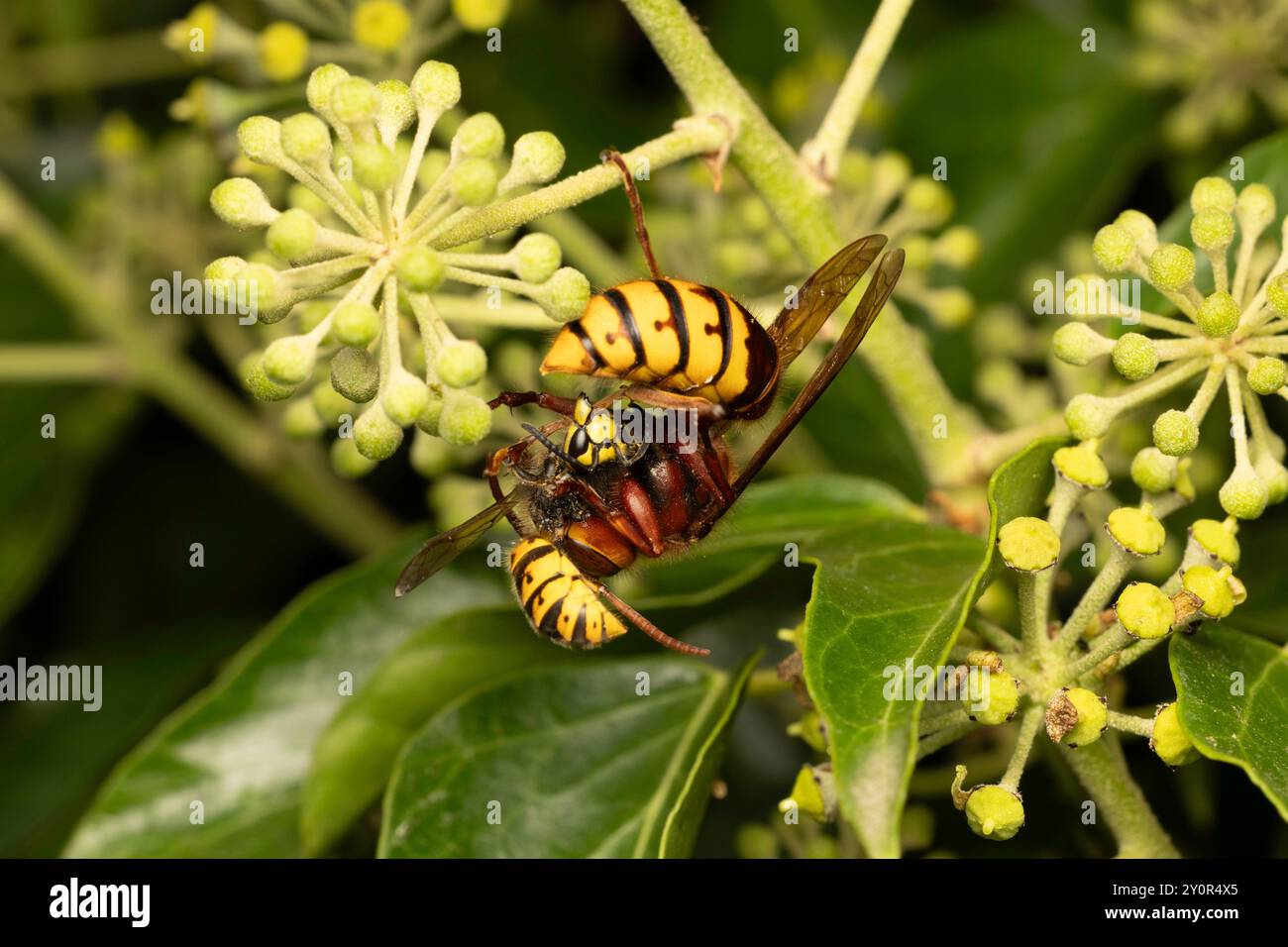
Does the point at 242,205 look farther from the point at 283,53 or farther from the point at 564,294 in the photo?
the point at 283,53

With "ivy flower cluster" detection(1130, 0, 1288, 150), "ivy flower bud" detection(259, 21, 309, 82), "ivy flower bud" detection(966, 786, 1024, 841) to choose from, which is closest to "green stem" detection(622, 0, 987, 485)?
"ivy flower bud" detection(966, 786, 1024, 841)

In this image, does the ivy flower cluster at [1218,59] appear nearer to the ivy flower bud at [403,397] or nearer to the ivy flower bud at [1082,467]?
the ivy flower bud at [1082,467]

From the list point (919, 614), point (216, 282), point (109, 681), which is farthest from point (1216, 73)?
point (109, 681)

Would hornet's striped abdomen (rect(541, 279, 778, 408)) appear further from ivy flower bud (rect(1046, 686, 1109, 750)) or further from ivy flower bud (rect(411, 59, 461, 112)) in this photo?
ivy flower bud (rect(1046, 686, 1109, 750))

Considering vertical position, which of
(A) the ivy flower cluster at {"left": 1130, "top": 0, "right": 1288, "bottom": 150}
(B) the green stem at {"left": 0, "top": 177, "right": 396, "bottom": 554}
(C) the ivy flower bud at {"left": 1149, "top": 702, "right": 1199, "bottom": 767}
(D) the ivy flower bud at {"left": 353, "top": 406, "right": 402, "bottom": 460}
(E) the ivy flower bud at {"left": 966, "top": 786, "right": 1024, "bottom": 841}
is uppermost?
(A) the ivy flower cluster at {"left": 1130, "top": 0, "right": 1288, "bottom": 150}

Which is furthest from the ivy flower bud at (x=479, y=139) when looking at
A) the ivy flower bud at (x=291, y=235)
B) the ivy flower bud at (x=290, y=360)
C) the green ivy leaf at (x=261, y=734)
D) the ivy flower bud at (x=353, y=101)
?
the green ivy leaf at (x=261, y=734)

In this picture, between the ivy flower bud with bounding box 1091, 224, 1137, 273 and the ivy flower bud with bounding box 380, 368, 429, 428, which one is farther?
the ivy flower bud with bounding box 1091, 224, 1137, 273
